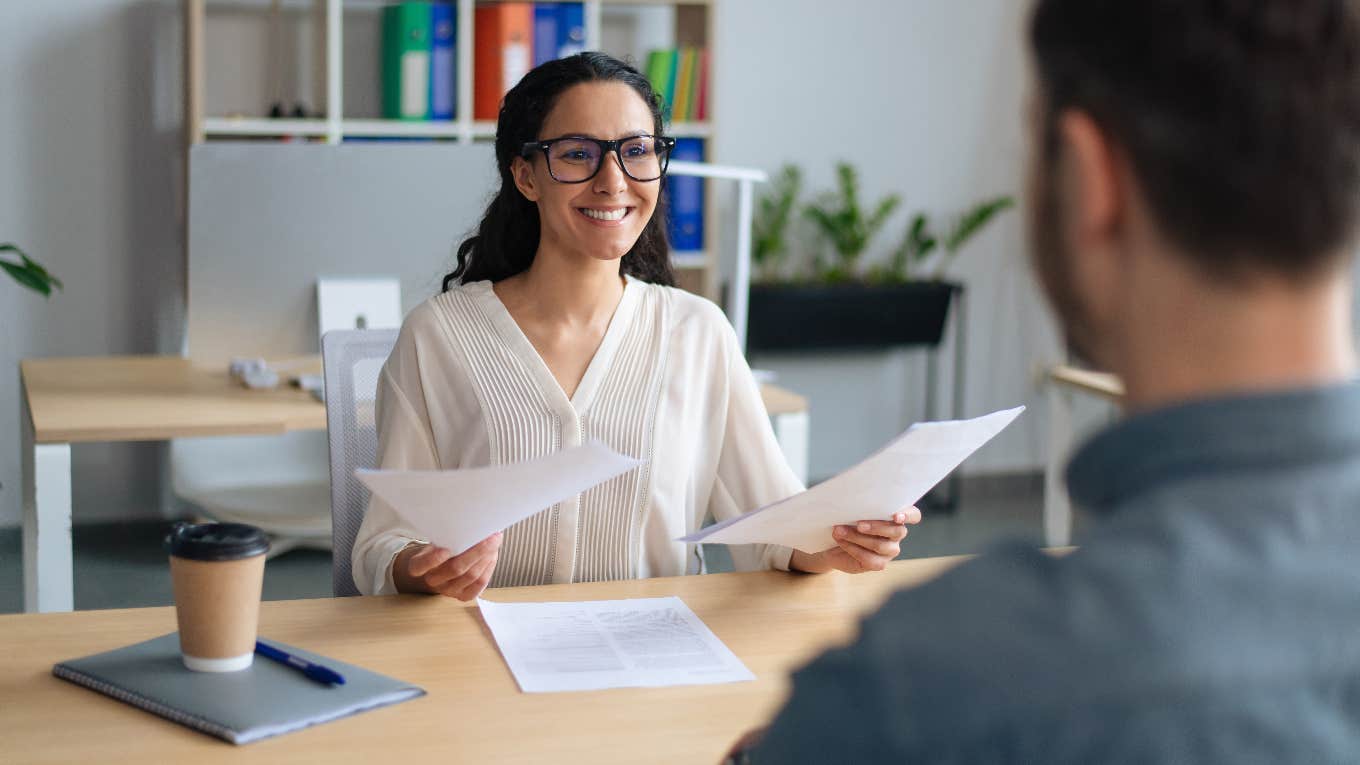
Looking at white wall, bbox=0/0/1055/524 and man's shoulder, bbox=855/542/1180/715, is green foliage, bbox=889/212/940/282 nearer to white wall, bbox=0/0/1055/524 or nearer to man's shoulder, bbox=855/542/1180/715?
white wall, bbox=0/0/1055/524

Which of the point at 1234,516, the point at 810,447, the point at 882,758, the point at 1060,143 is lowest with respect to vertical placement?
the point at 810,447

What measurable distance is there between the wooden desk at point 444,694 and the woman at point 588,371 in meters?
0.20

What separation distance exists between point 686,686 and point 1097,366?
753 mm

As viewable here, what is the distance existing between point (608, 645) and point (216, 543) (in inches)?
15.7

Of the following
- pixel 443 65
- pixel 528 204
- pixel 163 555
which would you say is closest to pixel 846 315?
pixel 443 65

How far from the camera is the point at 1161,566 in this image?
1.79ft

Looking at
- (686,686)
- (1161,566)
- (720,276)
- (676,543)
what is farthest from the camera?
(720,276)

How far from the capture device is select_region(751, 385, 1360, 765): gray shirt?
21.2 inches

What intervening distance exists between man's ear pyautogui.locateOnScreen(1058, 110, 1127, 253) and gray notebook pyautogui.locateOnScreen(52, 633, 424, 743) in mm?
837

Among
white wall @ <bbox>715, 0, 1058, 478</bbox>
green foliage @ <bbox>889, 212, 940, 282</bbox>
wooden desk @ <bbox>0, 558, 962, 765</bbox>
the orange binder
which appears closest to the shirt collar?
wooden desk @ <bbox>0, 558, 962, 765</bbox>

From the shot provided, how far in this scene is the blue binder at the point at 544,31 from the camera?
4.27 metres

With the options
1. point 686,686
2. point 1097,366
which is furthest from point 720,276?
point 1097,366

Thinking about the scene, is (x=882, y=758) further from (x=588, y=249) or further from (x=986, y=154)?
(x=986, y=154)

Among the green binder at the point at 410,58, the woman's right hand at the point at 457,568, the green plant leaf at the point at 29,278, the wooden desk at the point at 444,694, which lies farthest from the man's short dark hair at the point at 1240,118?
the green binder at the point at 410,58
